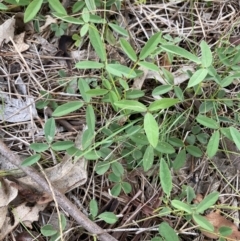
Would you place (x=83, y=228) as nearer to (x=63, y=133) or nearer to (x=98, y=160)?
(x=98, y=160)

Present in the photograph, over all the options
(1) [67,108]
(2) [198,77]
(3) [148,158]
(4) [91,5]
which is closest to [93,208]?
(3) [148,158]

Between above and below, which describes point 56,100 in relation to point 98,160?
above

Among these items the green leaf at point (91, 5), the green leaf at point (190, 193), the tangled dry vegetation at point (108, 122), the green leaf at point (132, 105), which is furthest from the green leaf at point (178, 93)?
the green leaf at point (91, 5)

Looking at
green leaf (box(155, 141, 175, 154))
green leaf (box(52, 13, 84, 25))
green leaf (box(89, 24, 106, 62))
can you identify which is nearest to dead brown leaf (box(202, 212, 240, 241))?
green leaf (box(155, 141, 175, 154))

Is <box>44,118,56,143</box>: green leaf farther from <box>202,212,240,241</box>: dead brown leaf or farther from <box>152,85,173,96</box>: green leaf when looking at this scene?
<box>202,212,240,241</box>: dead brown leaf

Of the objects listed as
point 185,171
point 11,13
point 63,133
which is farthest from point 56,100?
point 185,171

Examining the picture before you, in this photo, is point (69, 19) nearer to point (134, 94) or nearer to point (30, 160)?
point (134, 94)
